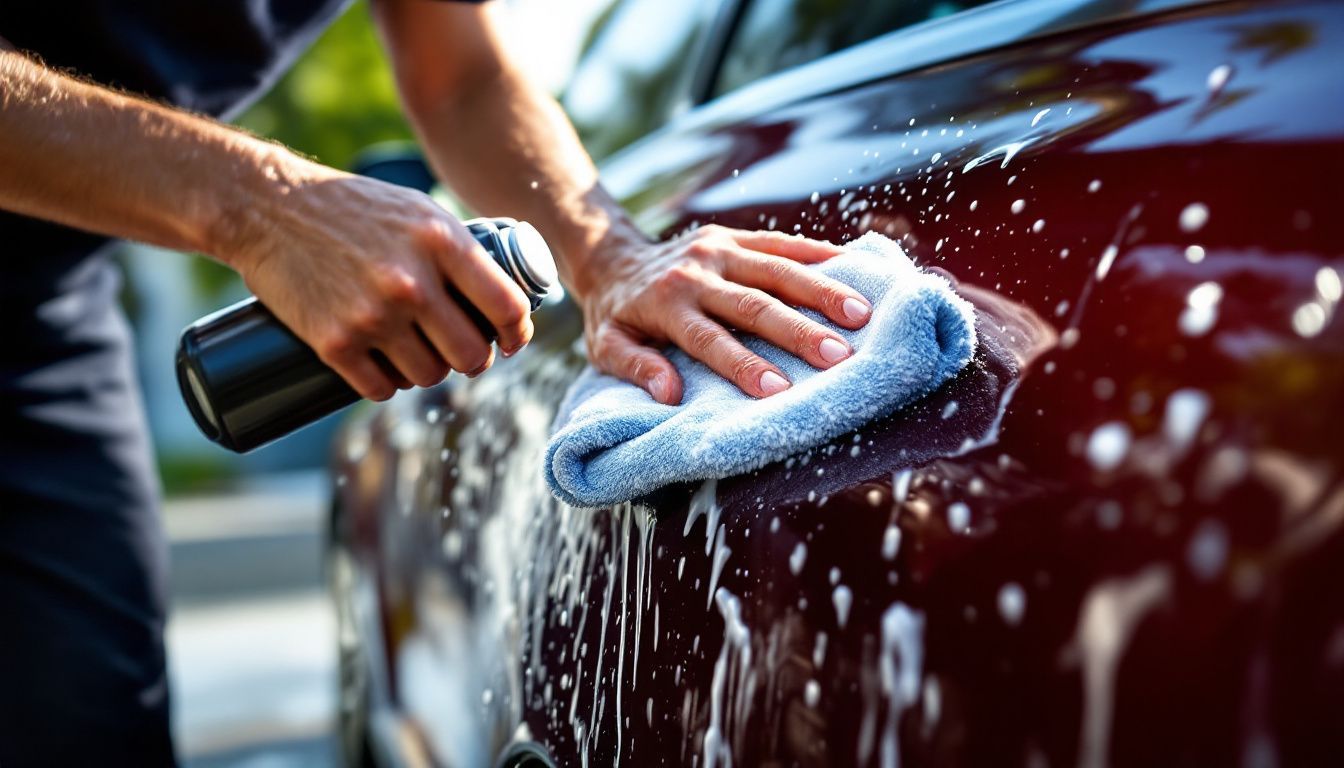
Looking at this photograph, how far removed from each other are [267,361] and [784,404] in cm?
48

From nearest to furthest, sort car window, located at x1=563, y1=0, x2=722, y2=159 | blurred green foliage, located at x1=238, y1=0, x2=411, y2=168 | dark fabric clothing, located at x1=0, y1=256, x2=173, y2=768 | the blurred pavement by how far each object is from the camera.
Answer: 1. dark fabric clothing, located at x1=0, y1=256, x2=173, y2=768
2. car window, located at x1=563, y1=0, x2=722, y2=159
3. the blurred pavement
4. blurred green foliage, located at x1=238, y1=0, x2=411, y2=168

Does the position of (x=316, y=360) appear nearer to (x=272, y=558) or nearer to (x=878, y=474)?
(x=878, y=474)

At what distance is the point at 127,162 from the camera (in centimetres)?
105

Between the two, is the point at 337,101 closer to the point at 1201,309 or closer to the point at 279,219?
the point at 279,219

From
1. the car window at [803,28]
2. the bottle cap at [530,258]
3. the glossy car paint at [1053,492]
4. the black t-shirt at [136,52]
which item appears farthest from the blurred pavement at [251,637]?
the glossy car paint at [1053,492]

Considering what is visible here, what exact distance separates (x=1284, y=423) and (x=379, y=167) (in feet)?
6.13

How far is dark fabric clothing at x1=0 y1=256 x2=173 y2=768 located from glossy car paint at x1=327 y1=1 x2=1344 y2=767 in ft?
2.46

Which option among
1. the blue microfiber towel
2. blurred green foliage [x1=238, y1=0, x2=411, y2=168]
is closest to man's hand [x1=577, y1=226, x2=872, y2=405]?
the blue microfiber towel

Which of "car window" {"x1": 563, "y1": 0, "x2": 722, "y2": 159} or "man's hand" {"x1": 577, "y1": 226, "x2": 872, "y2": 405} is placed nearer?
"man's hand" {"x1": 577, "y1": 226, "x2": 872, "y2": 405}

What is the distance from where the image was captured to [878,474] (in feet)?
2.45

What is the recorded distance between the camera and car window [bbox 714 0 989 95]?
4.58 ft

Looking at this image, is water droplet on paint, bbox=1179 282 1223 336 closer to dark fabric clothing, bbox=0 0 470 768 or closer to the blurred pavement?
dark fabric clothing, bbox=0 0 470 768

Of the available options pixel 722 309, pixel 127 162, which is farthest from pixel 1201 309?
pixel 127 162

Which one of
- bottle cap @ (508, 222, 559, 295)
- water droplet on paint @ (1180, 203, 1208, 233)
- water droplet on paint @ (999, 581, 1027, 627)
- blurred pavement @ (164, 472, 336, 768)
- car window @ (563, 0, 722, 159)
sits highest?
car window @ (563, 0, 722, 159)
